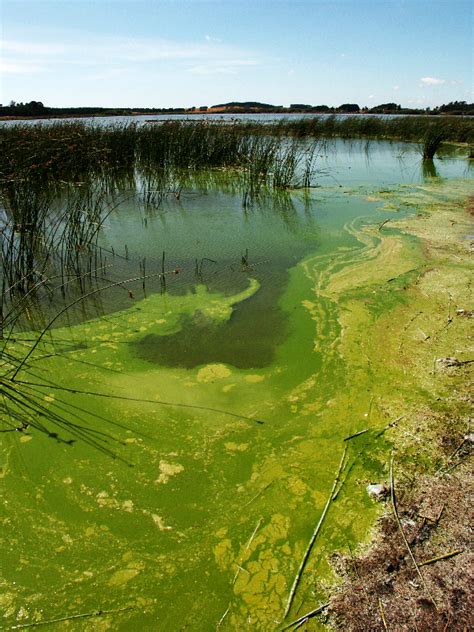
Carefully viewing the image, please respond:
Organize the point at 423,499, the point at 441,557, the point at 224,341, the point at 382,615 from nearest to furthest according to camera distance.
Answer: the point at 382,615, the point at 441,557, the point at 423,499, the point at 224,341

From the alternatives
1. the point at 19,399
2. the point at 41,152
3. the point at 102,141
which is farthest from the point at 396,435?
the point at 102,141

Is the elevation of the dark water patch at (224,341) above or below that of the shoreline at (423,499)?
above

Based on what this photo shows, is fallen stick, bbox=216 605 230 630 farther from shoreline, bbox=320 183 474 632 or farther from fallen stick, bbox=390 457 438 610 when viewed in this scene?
fallen stick, bbox=390 457 438 610

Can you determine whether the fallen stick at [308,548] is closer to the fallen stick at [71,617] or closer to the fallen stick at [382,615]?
the fallen stick at [382,615]

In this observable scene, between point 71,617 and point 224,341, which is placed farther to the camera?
point 224,341

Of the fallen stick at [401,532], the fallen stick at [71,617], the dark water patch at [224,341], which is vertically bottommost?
the fallen stick at [71,617]

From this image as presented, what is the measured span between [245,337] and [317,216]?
2.98m

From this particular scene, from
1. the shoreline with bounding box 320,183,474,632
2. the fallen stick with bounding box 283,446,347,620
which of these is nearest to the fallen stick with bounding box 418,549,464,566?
the shoreline with bounding box 320,183,474,632

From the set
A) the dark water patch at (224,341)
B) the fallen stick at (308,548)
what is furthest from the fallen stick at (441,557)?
the dark water patch at (224,341)

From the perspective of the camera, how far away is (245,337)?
2.49 metres

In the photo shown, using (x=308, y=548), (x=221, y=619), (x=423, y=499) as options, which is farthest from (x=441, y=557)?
(x=221, y=619)

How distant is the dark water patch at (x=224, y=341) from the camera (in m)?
2.28

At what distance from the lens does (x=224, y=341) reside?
8.02ft

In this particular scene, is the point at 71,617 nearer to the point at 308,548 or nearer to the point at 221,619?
the point at 221,619
